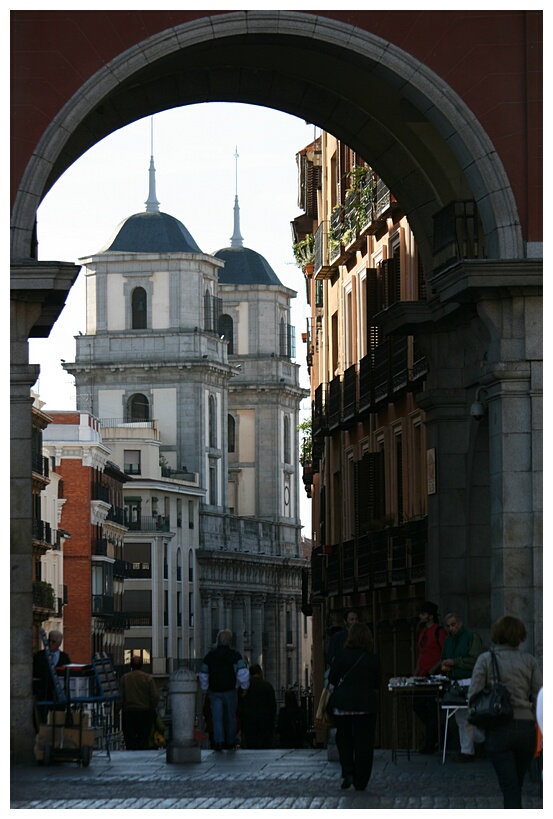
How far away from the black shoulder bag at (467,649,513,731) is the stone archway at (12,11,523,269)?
7.51 m

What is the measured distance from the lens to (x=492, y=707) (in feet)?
54.3

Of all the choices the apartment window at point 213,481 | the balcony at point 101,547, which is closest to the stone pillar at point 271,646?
the apartment window at point 213,481

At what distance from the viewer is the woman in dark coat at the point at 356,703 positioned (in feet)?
66.0

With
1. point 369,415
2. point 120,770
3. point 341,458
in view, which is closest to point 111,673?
point 120,770

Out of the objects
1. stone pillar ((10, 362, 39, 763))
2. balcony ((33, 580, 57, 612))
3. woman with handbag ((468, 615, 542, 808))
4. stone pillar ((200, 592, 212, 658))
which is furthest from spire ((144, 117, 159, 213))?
woman with handbag ((468, 615, 542, 808))

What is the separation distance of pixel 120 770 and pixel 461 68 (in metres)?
8.02

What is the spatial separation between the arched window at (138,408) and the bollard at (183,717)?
11296cm

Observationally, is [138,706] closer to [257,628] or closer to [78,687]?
[78,687]

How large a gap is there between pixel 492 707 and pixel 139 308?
415ft

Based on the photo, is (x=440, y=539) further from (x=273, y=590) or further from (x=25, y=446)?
(x=273, y=590)

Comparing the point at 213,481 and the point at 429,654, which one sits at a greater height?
the point at 213,481

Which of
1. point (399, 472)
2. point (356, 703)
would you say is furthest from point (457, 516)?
point (399, 472)

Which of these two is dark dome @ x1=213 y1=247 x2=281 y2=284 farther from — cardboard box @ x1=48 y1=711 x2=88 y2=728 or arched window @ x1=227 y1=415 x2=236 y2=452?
cardboard box @ x1=48 y1=711 x2=88 y2=728

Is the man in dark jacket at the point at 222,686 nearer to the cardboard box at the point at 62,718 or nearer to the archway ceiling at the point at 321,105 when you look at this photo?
the cardboard box at the point at 62,718
